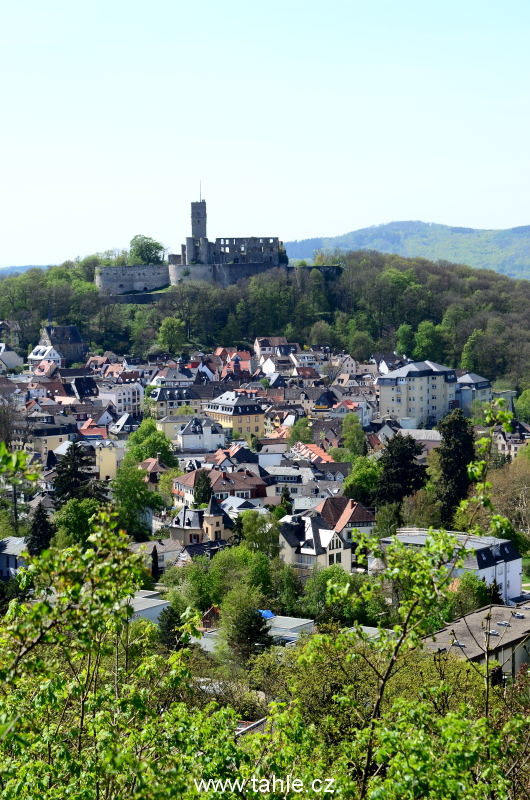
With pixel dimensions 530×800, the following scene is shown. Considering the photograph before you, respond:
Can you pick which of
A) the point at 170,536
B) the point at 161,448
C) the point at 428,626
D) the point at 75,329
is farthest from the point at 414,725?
the point at 75,329

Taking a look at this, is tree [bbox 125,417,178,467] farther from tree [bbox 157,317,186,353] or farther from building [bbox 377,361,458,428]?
tree [bbox 157,317,186,353]

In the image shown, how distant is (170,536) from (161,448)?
11.6 meters

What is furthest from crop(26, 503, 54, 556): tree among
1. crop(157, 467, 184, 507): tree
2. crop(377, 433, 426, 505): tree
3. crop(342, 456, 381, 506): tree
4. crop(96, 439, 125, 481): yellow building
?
crop(377, 433, 426, 505): tree

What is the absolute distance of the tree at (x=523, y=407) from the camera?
6022 centimetres

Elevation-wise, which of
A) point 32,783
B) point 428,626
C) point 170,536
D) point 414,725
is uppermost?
point 428,626

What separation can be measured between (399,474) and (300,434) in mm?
15694

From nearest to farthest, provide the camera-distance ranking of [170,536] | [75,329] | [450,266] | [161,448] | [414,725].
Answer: [414,725], [170,536], [161,448], [75,329], [450,266]

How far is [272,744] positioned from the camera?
7.66 m

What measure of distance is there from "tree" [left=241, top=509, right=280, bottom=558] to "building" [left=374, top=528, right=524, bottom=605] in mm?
4286

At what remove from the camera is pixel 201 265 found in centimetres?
8112

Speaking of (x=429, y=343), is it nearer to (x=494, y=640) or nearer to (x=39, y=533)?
(x=39, y=533)

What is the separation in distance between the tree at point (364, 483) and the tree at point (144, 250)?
168 ft

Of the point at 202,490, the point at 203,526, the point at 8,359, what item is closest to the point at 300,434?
the point at 202,490

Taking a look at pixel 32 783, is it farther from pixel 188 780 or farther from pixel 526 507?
pixel 526 507
